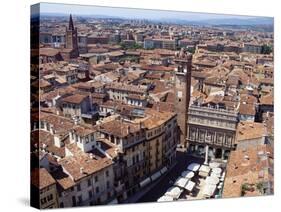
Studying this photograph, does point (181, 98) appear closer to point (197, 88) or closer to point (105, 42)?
point (197, 88)

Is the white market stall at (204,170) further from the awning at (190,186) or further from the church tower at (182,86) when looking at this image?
the church tower at (182,86)

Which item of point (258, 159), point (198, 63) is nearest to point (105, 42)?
point (198, 63)

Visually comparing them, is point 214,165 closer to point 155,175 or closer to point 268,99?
point 155,175

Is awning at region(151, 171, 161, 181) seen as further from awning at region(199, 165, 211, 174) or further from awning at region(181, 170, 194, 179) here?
awning at region(199, 165, 211, 174)

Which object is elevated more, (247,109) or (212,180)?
(247,109)

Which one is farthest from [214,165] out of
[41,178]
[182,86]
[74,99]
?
[41,178]

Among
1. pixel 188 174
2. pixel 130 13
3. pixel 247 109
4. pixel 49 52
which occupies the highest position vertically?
pixel 130 13
